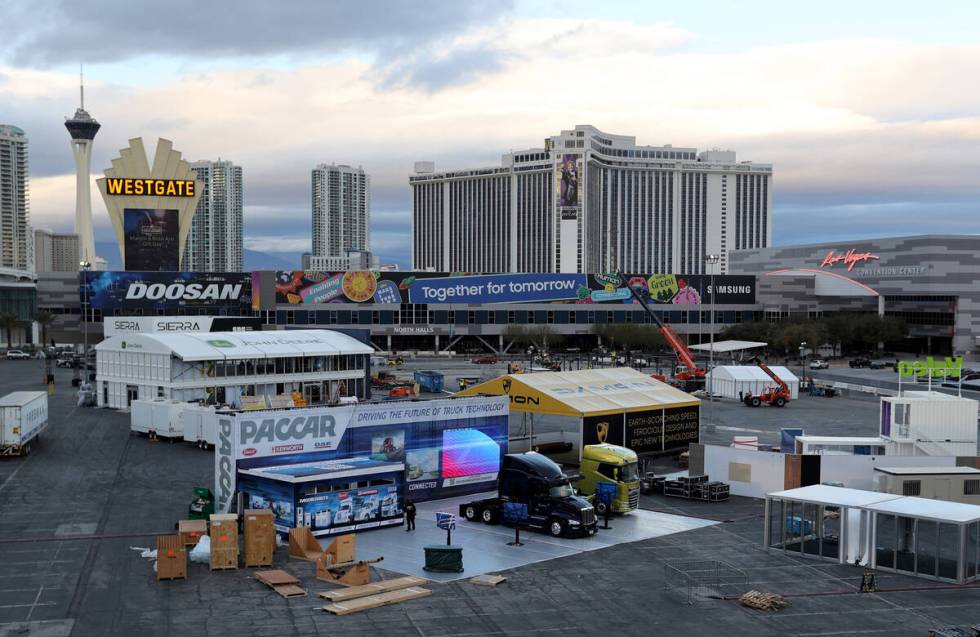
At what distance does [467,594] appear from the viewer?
23219mm

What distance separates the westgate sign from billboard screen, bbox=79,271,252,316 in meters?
78.3

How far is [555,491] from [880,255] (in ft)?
334

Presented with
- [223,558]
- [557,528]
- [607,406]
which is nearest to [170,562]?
[223,558]

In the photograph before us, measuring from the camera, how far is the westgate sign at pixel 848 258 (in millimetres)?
121375

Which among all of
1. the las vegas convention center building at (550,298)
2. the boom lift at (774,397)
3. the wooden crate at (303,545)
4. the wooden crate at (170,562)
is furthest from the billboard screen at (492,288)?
the wooden crate at (170,562)

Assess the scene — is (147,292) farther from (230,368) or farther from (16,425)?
(16,425)

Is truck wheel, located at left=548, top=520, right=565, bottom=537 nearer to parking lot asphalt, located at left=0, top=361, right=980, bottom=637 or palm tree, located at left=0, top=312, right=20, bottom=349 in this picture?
parking lot asphalt, located at left=0, top=361, right=980, bottom=637

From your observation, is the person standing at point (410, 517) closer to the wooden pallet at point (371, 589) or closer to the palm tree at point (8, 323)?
the wooden pallet at point (371, 589)

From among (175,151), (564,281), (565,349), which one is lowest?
(565,349)

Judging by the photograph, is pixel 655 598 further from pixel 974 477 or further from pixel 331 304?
pixel 331 304

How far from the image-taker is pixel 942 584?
24422 mm

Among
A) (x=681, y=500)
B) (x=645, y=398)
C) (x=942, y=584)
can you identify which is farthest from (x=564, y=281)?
(x=942, y=584)

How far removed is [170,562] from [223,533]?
61.3 inches

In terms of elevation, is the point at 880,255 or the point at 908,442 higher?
the point at 880,255
